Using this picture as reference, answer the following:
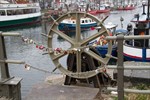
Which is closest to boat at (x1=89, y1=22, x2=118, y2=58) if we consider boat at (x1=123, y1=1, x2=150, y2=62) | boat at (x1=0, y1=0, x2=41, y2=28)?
boat at (x1=123, y1=1, x2=150, y2=62)

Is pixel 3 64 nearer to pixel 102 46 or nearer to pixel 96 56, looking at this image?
pixel 96 56

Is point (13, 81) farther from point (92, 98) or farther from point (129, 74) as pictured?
point (129, 74)

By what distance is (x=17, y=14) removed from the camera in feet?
178

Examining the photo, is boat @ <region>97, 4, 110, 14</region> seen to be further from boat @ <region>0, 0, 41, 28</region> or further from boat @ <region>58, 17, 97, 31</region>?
boat @ <region>58, 17, 97, 31</region>

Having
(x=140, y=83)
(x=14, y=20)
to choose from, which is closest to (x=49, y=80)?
(x=140, y=83)

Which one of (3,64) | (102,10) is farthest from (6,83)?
(102,10)

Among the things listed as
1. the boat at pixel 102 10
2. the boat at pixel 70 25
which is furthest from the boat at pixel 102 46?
the boat at pixel 102 10

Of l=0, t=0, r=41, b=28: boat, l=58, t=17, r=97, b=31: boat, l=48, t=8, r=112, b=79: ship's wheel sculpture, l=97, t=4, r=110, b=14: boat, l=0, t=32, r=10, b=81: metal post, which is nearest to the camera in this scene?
l=0, t=32, r=10, b=81: metal post

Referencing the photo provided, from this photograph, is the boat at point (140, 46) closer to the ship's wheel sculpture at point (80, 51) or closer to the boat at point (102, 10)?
the ship's wheel sculpture at point (80, 51)

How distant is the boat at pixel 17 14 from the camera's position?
51531mm

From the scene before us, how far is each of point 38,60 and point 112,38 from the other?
19.0 meters

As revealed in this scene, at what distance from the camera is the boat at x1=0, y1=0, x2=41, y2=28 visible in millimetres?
51531

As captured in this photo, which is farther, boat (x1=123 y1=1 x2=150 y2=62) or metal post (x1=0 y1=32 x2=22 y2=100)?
boat (x1=123 y1=1 x2=150 y2=62)

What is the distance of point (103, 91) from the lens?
19.9 feet
